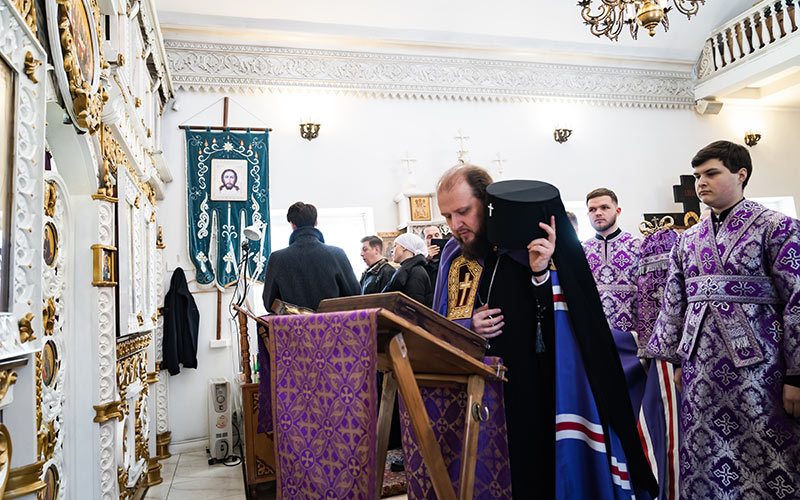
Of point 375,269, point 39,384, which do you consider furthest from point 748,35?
point 39,384

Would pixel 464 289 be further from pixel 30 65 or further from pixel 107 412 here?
pixel 107 412

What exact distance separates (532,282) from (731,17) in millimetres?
8744

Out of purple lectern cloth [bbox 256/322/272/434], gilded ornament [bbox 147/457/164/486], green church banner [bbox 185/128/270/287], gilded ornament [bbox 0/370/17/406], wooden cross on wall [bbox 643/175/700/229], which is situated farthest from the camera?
wooden cross on wall [bbox 643/175/700/229]

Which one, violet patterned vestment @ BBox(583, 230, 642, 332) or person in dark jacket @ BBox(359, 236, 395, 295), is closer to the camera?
violet patterned vestment @ BBox(583, 230, 642, 332)

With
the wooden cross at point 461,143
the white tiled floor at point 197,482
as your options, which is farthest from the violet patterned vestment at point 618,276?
the wooden cross at point 461,143

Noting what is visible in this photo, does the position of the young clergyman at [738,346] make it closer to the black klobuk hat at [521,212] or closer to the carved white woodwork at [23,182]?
the black klobuk hat at [521,212]

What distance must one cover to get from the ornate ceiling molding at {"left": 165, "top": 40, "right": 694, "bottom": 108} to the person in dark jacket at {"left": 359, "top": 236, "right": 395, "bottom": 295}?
9.58ft

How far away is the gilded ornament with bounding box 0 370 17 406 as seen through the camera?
4.63 feet

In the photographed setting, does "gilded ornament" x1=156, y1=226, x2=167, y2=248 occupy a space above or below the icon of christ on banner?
below

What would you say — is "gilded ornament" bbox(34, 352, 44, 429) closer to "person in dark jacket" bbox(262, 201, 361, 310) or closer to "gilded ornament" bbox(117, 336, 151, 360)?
"gilded ornament" bbox(117, 336, 151, 360)

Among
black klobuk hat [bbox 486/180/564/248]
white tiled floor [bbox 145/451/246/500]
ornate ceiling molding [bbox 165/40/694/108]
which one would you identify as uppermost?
ornate ceiling molding [bbox 165/40/694/108]

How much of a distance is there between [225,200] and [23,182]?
5077mm

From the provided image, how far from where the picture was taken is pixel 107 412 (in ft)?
9.11

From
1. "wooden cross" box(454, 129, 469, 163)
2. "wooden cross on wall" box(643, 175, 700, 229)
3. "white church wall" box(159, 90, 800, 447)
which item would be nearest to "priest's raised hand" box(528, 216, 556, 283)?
"white church wall" box(159, 90, 800, 447)
